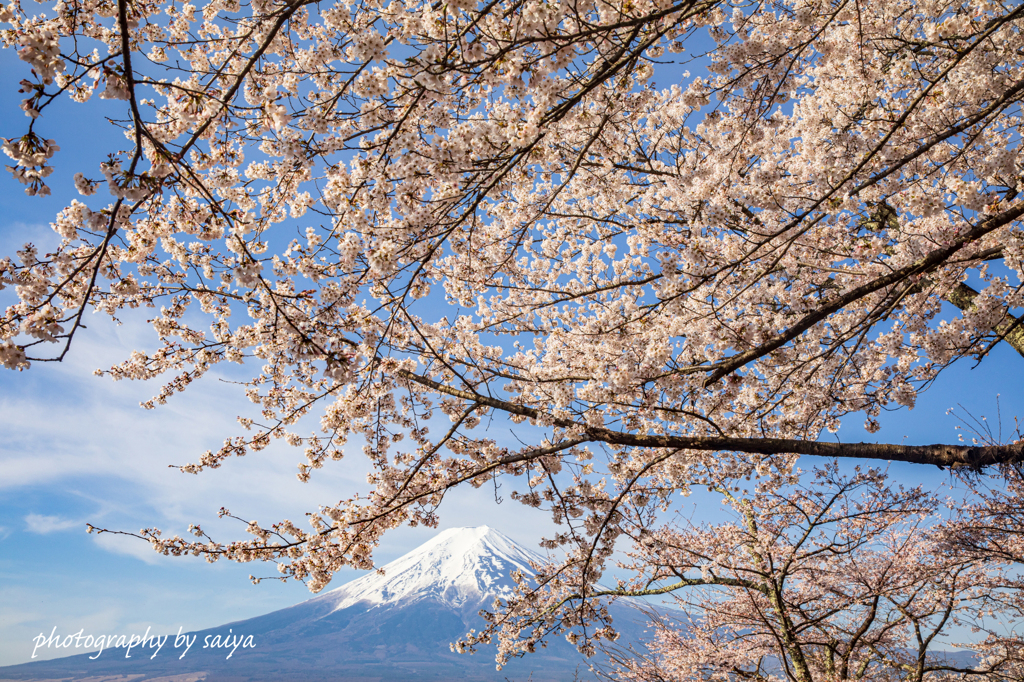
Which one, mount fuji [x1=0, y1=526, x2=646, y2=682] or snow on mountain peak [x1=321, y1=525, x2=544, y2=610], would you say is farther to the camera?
snow on mountain peak [x1=321, y1=525, x2=544, y2=610]

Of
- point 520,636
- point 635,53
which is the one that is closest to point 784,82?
point 635,53

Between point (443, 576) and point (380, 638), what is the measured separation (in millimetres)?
29979

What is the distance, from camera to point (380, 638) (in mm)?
158625

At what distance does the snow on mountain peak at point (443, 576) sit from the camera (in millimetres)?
164500

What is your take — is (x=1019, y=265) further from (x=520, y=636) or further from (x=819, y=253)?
(x=520, y=636)

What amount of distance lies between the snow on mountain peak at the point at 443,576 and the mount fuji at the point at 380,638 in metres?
0.45

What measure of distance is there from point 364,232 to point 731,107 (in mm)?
3530

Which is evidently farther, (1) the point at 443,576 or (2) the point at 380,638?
(1) the point at 443,576

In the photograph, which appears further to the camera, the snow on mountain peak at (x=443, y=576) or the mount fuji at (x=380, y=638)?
the snow on mountain peak at (x=443, y=576)

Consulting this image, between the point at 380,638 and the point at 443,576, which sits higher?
the point at 443,576

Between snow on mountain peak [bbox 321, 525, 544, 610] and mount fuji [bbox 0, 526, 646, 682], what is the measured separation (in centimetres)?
45

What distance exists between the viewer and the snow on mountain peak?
6476 inches

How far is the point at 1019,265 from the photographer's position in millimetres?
3670

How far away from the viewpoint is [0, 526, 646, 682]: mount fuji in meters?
139
